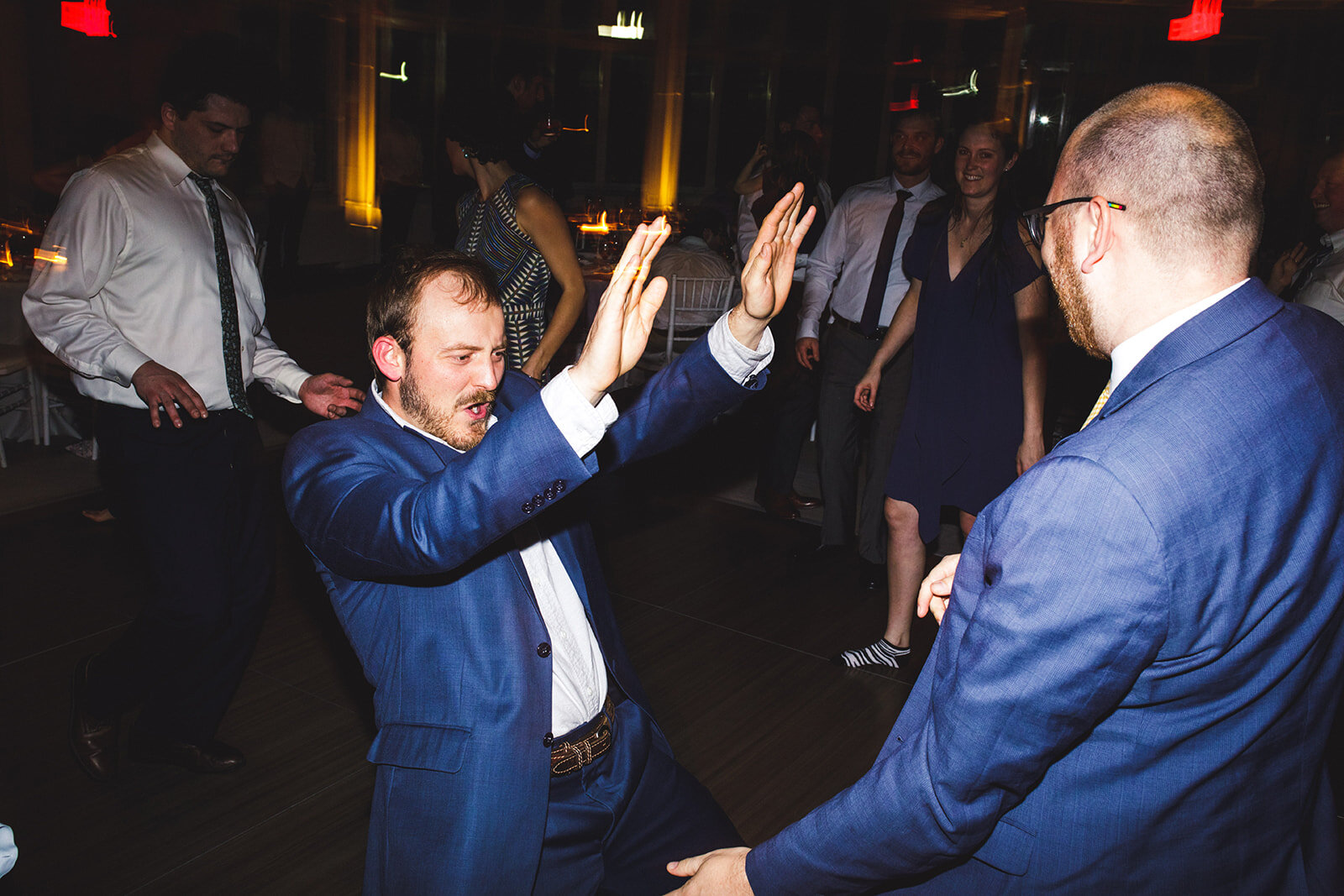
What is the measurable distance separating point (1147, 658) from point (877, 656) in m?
Answer: 2.44

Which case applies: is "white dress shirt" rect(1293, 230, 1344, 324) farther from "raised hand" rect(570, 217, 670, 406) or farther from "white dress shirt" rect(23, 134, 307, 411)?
"white dress shirt" rect(23, 134, 307, 411)

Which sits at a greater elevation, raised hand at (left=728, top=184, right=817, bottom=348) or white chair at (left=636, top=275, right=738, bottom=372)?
raised hand at (left=728, top=184, right=817, bottom=348)

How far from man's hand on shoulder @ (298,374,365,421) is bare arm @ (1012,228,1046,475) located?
187 cm

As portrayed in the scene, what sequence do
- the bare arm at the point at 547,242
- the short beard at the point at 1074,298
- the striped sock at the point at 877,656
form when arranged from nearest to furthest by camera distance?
the short beard at the point at 1074,298, the bare arm at the point at 547,242, the striped sock at the point at 877,656

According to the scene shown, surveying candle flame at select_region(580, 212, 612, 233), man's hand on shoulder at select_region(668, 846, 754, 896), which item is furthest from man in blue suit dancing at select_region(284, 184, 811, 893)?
candle flame at select_region(580, 212, 612, 233)

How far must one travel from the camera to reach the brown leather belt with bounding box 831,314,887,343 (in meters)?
3.79

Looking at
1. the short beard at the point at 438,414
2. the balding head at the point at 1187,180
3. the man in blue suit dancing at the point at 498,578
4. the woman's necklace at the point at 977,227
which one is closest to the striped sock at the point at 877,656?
the woman's necklace at the point at 977,227

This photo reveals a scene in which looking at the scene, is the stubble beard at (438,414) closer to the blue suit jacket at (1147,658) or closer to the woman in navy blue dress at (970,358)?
the blue suit jacket at (1147,658)

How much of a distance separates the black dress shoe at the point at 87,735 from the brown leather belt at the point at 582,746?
1683 mm

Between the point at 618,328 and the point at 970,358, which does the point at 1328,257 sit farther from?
the point at 618,328

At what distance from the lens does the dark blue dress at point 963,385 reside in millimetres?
2889

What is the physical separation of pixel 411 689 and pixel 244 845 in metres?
1.29

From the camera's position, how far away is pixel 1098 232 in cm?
→ 108

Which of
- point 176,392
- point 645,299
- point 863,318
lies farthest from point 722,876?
point 863,318
